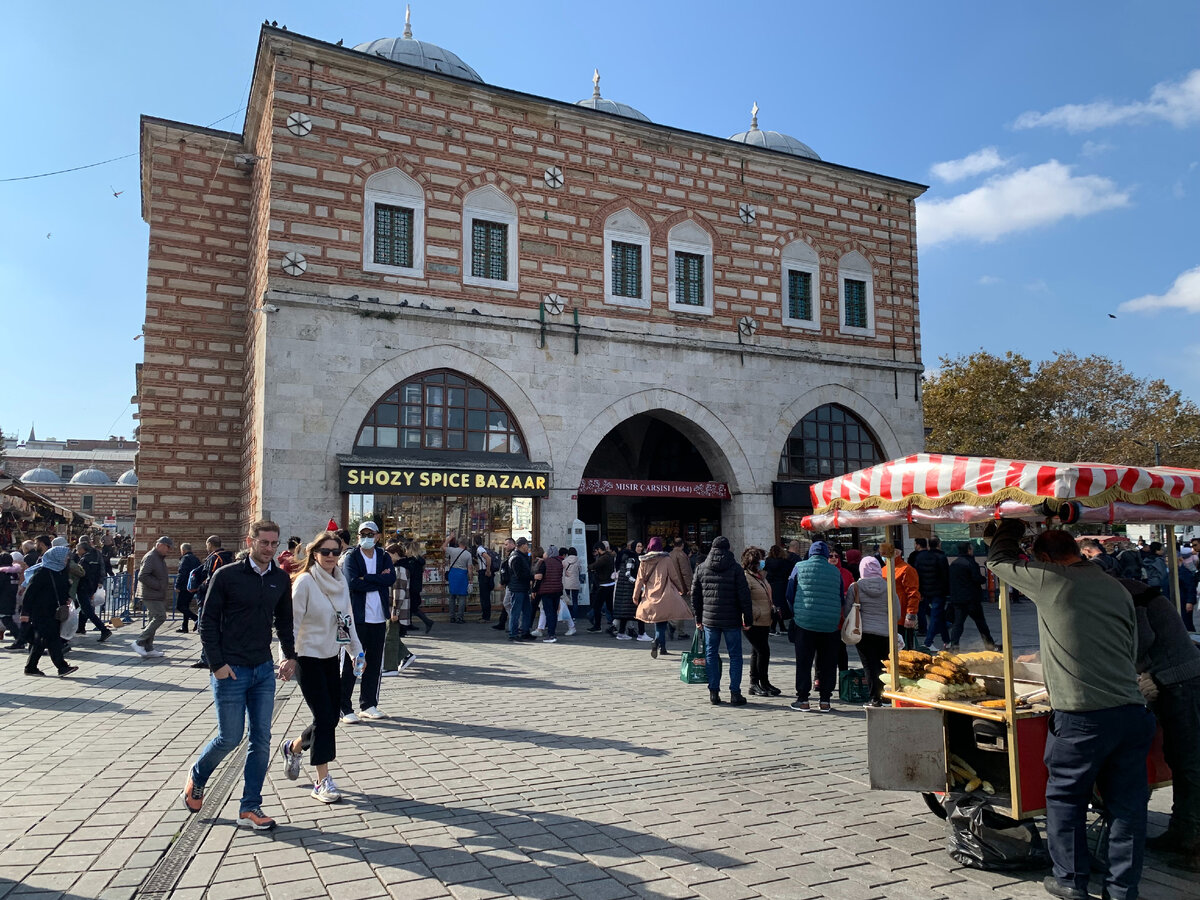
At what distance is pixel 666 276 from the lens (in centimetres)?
1939

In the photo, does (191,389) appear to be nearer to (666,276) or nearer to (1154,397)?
(666,276)

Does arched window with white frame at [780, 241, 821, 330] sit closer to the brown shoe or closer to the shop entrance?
the shop entrance

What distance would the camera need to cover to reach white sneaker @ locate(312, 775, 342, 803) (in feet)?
18.0

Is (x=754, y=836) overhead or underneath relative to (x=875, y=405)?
underneath

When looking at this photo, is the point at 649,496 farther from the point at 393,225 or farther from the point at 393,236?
the point at 393,225

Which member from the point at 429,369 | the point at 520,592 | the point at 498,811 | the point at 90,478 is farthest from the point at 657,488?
the point at 90,478

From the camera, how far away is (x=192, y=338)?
725 inches

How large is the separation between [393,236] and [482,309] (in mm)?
2148

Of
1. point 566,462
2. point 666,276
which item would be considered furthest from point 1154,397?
point 566,462

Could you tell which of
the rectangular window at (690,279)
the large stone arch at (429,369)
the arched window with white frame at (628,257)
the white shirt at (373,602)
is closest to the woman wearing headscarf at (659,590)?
the white shirt at (373,602)

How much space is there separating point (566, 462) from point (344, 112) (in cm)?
782

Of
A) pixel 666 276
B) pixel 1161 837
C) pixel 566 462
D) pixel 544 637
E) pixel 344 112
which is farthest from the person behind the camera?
pixel 666 276

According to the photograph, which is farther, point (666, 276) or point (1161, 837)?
point (666, 276)

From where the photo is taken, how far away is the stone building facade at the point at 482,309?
16031 millimetres
